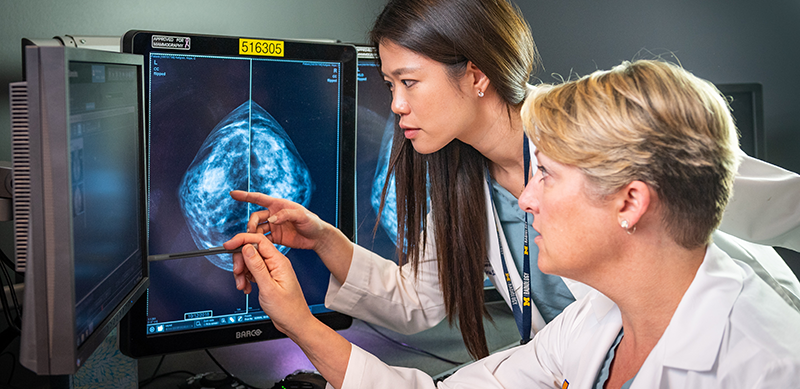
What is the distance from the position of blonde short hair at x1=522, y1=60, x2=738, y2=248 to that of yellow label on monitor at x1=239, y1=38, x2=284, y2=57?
64cm

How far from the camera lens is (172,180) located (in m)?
1.14

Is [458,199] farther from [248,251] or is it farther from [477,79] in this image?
[248,251]

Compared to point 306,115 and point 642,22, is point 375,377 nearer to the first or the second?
point 306,115

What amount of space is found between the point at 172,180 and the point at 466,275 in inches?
27.1

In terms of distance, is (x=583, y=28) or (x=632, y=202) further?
(x=583, y=28)

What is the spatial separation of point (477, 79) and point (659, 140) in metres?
0.58

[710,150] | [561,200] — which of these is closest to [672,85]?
[710,150]

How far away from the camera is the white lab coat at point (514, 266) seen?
3.53 ft

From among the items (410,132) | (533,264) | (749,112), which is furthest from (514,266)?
(749,112)

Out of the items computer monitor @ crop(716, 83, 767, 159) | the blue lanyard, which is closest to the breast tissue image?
the blue lanyard

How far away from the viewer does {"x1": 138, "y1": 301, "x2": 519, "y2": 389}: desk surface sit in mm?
1305

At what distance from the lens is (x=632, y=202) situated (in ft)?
2.56

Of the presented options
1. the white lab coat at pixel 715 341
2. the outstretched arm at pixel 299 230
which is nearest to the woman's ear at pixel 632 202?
the white lab coat at pixel 715 341

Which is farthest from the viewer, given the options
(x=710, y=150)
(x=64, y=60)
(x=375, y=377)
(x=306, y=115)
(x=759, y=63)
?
(x=759, y=63)
